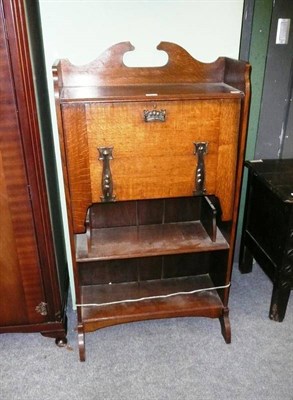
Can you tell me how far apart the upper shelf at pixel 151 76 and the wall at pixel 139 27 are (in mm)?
115

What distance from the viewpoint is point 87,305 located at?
1792 millimetres

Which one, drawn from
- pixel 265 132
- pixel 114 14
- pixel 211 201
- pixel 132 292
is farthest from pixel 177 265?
pixel 114 14

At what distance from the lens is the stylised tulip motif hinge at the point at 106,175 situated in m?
1.38

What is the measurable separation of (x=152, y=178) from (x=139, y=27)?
27.9 inches

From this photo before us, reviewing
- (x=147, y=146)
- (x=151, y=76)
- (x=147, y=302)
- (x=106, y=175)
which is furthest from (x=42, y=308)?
(x=151, y=76)

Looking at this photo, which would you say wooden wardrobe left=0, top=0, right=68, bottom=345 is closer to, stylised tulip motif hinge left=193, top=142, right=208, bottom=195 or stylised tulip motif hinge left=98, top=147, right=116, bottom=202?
stylised tulip motif hinge left=98, top=147, right=116, bottom=202

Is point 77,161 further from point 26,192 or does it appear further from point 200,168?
point 200,168

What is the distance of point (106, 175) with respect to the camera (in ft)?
4.63

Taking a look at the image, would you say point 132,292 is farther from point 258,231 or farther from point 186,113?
point 186,113

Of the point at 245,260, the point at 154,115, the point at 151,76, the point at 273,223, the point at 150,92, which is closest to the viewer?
the point at 154,115

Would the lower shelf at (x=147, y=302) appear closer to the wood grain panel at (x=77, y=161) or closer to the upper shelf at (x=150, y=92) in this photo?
the wood grain panel at (x=77, y=161)

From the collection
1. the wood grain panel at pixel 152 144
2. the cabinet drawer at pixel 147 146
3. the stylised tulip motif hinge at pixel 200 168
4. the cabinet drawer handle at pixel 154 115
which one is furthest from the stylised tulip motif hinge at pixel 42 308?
the cabinet drawer handle at pixel 154 115

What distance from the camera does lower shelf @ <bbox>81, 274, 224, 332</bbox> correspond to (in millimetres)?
1765

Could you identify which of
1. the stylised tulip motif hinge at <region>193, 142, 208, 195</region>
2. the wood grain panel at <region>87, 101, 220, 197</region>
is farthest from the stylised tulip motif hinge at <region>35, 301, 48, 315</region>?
the stylised tulip motif hinge at <region>193, 142, 208, 195</region>
